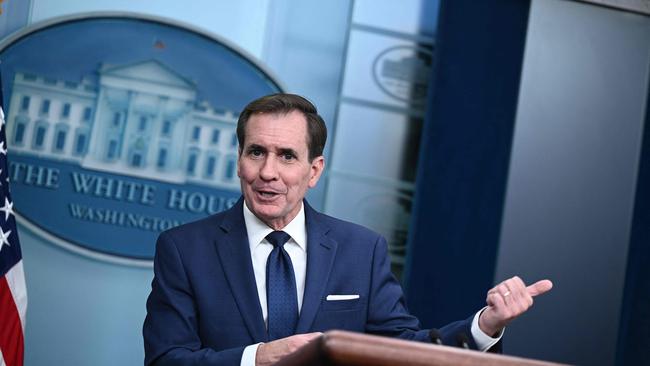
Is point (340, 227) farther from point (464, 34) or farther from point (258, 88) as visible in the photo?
point (464, 34)

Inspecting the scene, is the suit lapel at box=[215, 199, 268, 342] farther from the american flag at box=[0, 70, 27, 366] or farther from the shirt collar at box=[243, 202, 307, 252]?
the american flag at box=[0, 70, 27, 366]

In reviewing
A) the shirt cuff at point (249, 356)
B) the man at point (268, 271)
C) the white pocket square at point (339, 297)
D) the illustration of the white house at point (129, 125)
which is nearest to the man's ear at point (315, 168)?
the man at point (268, 271)

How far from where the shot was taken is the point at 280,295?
2336mm

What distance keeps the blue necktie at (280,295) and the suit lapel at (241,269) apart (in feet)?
0.10

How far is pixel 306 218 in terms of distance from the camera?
251 cm

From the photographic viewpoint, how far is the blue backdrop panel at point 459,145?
384cm

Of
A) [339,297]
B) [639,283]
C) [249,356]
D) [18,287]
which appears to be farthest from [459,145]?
[249,356]

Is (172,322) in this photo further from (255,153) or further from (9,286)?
(9,286)

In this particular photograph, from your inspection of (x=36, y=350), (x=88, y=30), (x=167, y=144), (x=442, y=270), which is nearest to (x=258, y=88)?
(x=167, y=144)

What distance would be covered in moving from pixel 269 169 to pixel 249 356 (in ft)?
1.65

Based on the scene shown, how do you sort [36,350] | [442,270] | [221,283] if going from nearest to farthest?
[221,283] → [36,350] → [442,270]

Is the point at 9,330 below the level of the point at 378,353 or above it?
below

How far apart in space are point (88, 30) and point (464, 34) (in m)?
1.58

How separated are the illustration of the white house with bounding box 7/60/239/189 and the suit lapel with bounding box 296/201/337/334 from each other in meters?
1.38
